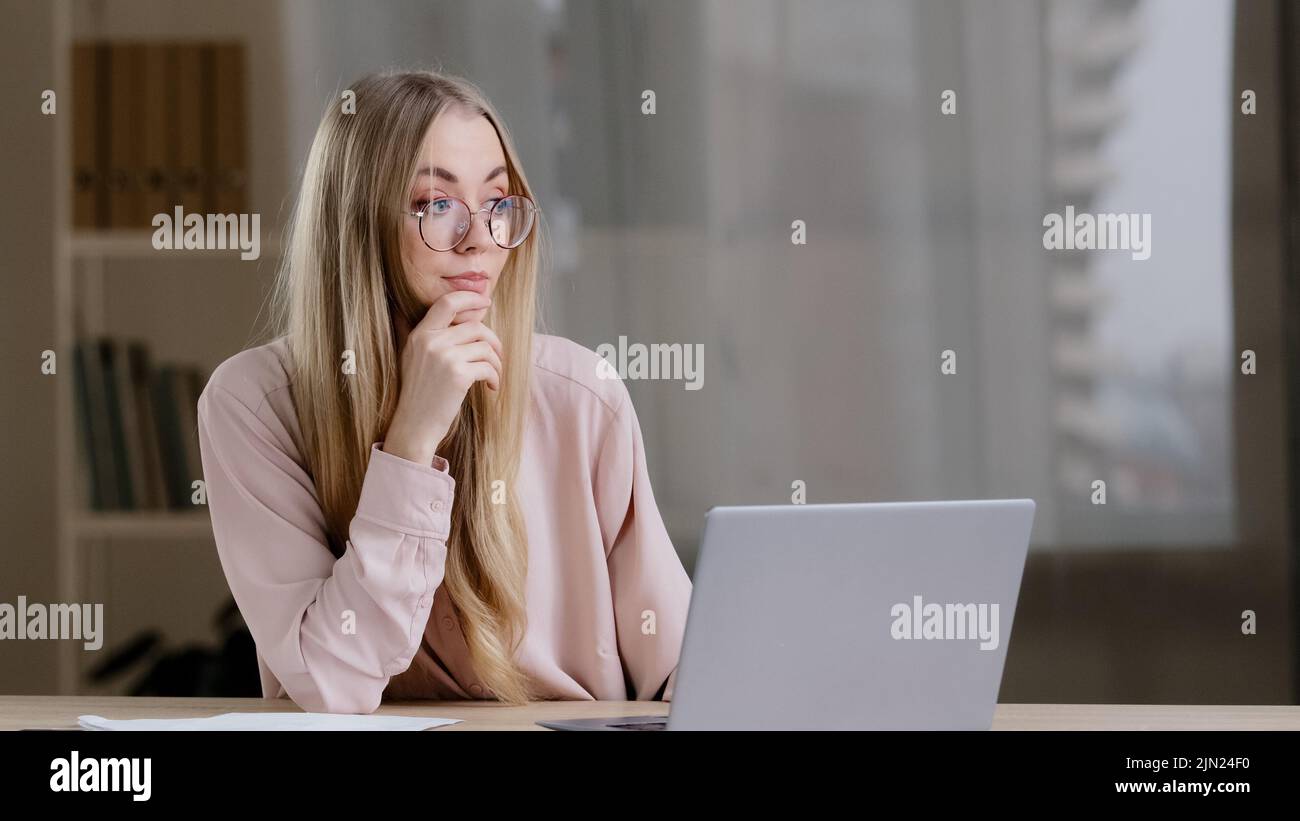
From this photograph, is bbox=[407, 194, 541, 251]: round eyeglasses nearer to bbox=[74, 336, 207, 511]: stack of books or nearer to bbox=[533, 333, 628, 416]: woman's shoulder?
bbox=[533, 333, 628, 416]: woman's shoulder

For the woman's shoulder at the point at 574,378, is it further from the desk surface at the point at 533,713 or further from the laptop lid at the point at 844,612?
the laptop lid at the point at 844,612

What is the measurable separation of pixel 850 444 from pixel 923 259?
0.42m

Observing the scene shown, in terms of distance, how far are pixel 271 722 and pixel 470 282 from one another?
0.62 m

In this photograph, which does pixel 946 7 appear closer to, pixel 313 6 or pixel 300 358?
pixel 313 6

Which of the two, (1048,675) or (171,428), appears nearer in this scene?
(171,428)

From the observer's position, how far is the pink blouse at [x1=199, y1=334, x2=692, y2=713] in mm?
1348

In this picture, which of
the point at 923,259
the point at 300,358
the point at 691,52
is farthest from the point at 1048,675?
the point at 300,358

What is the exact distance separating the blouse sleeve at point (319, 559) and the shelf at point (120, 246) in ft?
4.13

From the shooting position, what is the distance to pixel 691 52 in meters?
2.68
